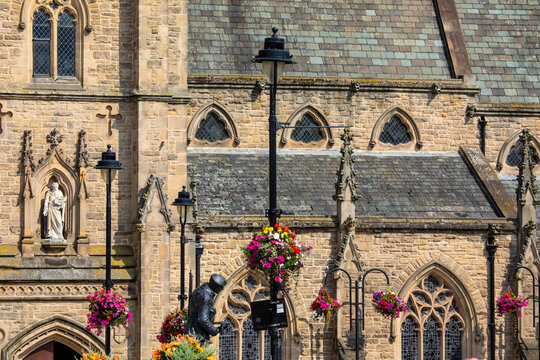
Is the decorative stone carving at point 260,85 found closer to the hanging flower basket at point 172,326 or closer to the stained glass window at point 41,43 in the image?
the stained glass window at point 41,43

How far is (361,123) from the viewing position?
40969 millimetres

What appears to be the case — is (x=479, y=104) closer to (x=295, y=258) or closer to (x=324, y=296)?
(x=324, y=296)

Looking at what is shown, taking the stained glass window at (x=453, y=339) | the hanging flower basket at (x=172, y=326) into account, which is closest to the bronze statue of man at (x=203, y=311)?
the hanging flower basket at (x=172, y=326)

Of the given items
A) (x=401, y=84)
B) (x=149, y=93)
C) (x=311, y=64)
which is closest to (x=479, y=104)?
(x=401, y=84)

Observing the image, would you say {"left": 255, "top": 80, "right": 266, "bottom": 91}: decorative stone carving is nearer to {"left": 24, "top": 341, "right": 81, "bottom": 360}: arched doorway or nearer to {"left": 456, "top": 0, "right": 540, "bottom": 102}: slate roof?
{"left": 456, "top": 0, "right": 540, "bottom": 102}: slate roof

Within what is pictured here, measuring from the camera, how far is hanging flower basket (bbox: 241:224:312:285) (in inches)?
966

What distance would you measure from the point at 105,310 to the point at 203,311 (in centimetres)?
878

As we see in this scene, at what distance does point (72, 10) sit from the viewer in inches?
1411

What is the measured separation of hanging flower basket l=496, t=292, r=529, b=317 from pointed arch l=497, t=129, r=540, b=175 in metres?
6.29

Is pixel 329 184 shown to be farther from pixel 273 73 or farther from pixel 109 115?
pixel 273 73

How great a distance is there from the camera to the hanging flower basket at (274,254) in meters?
24.5

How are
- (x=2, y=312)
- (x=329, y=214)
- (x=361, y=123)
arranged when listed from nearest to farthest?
1. (x=2, y=312)
2. (x=329, y=214)
3. (x=361, y=123)

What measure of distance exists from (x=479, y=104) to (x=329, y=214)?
730 cm

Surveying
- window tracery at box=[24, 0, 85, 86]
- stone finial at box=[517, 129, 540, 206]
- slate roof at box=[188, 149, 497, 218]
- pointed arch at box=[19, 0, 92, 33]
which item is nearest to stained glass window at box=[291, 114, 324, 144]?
slate roof at box=[188, 149, 497, 218]
